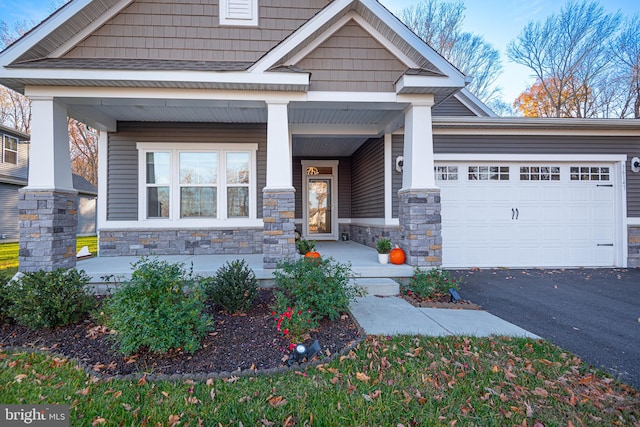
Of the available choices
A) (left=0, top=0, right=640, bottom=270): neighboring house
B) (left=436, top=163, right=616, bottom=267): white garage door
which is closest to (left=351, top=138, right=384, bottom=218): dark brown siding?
(left=0, top=0, right=640, bottom=270): neighboring house

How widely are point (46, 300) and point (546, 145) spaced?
907cm

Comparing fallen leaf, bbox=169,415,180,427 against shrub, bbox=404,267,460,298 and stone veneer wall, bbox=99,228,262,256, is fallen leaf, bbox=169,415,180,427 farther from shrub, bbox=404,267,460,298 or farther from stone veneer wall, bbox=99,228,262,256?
stone veneer wall, bbox=99,228,262,256

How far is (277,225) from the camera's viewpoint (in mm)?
4773

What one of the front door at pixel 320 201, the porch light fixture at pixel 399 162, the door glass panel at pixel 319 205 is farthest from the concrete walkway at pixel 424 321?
the door glass panel at pixel 319 205

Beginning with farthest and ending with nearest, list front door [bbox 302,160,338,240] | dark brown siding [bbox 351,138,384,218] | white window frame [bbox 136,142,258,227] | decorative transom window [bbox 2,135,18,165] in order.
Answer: decorative transom window [bbox 2,135,18,165] < front door [bbox 302,160,338,240] < dark brown siding [bbox 351,138,384,218] < white window frame [bbox 136,142,258,227]

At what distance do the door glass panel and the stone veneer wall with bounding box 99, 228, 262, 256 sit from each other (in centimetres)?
363

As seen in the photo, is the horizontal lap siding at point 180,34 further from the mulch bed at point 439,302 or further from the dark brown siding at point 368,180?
the mulch bed at point 439,302

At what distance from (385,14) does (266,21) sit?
2177 mm

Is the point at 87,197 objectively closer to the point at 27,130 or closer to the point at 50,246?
the point at 27,130

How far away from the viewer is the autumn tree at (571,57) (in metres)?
13.2

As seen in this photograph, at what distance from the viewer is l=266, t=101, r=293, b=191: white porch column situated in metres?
4.78

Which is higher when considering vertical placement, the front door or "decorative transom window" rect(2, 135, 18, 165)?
"decorative transom window" rect(2, 135, 18, 165)

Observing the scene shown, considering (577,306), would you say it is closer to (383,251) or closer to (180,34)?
(383,251)

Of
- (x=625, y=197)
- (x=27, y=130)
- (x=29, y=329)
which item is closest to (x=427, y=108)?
(x=625, y=197)
